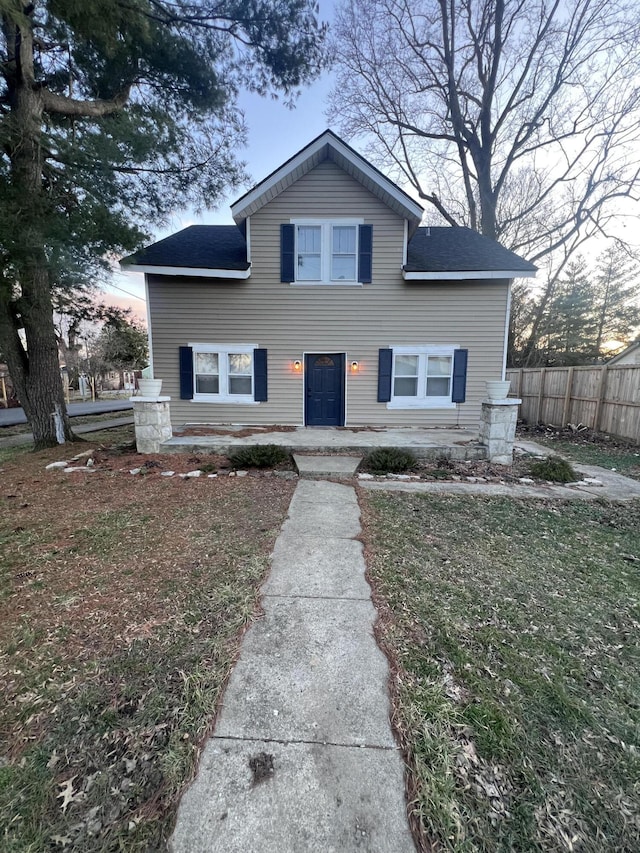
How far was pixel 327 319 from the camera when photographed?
27.8 feet

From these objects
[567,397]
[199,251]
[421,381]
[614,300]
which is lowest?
[567,397]

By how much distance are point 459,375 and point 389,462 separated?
3.94 metres

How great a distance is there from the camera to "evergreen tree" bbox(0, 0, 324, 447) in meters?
5.81

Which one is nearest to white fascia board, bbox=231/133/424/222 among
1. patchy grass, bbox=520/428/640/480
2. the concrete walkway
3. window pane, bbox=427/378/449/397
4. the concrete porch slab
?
window pane, bbox=427/378/449/397

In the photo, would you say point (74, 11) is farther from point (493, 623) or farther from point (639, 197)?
point (639, 197)

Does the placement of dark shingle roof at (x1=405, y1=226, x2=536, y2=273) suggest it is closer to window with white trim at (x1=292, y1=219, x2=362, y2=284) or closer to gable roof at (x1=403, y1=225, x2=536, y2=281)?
gable roof at (x1=403, y1=225, x2=536, y2=281)

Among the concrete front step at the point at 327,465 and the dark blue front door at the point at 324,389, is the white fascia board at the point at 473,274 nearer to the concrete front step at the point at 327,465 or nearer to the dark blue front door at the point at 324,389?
the dark blue front door at the point at 324,389

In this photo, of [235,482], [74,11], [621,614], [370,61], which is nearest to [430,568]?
[621,614]

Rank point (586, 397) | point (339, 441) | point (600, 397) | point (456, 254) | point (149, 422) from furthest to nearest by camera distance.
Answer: point (586, 397) < point (600, 397) < point (456, 254) < point (339, 441) < point (149, 422)

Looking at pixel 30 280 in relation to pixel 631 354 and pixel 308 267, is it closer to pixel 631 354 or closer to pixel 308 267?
pixel 308 267

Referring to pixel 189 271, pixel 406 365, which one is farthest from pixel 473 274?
pixel 189 271

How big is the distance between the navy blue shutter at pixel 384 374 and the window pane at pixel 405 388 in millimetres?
213

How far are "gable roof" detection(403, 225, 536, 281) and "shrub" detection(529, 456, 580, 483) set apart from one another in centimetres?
445

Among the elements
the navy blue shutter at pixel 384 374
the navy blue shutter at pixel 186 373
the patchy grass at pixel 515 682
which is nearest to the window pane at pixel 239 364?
the navy blue shutter at pixel 186 373
